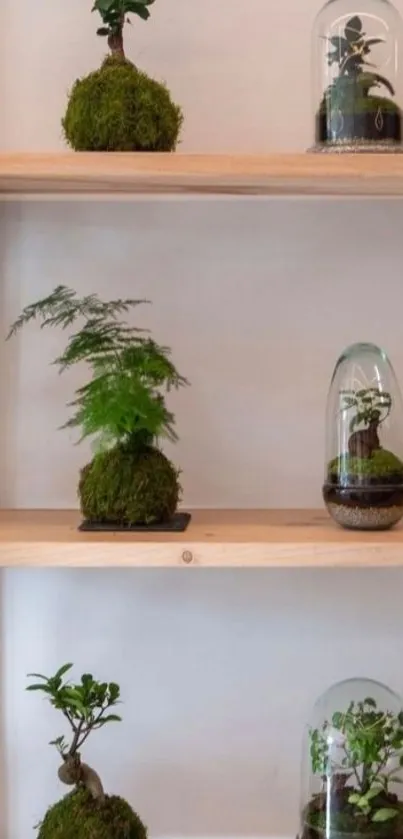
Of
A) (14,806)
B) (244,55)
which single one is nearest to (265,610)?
(14,806)

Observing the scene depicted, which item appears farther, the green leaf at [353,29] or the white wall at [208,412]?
the white wall at [208,412]

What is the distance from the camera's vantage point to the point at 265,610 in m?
1.36

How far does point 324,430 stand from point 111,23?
553 mm

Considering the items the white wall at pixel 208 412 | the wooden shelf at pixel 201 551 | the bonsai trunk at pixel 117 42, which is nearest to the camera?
the wooden shelf at pixel 201 551

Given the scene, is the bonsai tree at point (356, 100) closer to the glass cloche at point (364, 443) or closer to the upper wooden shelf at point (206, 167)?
the upper wooden shelf at point (206, 167)

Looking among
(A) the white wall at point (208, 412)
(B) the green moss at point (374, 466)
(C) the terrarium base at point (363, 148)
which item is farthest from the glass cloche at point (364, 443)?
(C) the terrarium base at point (363, 148)

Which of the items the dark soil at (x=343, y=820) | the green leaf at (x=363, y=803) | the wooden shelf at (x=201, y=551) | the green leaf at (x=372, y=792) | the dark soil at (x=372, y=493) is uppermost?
the dark soil at (x=372, y=493)

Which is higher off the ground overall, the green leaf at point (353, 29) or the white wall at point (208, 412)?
the green leaf at point (353, 29)

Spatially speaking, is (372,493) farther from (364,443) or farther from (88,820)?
(88,820)

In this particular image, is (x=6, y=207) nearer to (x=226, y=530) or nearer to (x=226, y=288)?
(x=226, y=288)

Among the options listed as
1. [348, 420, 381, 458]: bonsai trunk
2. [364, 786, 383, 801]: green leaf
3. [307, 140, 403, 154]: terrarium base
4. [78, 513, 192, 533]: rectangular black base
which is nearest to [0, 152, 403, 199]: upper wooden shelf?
[307, 140, 403, 154]: terrarium base

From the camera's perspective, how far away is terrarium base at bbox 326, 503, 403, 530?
3.76 ft

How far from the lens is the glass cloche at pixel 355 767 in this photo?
1161 mm

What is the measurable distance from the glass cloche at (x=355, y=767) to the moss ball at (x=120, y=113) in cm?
68
